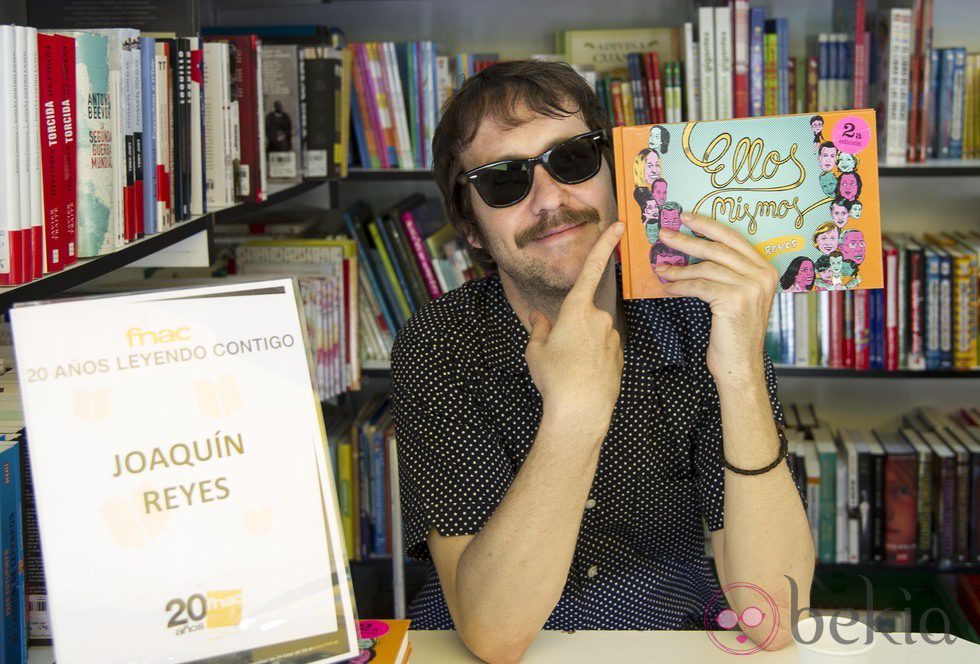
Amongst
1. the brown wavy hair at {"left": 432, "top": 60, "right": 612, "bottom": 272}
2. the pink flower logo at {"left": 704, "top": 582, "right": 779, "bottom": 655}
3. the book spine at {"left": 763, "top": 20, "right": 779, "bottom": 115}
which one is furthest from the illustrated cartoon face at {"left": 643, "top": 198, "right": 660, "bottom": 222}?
the book spine at {"left": 763, "top": 20, "right": 779, "bottom": 115}

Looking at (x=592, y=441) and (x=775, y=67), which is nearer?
(x=592, y=441)

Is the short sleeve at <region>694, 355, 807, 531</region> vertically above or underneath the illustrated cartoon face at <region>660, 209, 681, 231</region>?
underneath

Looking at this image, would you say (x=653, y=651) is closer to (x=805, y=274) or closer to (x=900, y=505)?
(x=805, y=274)

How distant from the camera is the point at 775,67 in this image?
2.26 m

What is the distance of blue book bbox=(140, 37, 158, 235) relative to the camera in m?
1.35

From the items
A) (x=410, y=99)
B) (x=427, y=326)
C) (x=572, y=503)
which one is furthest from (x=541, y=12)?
(x=572, y=503)

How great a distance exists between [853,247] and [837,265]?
27 millimetres

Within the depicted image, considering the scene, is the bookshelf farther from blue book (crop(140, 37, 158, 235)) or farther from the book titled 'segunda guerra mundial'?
the book titled 'segunda guerra mundial'

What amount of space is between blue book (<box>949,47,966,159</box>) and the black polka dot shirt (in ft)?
3.59

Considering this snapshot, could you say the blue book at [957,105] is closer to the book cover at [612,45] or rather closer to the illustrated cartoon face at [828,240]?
the book cover at [612,45]

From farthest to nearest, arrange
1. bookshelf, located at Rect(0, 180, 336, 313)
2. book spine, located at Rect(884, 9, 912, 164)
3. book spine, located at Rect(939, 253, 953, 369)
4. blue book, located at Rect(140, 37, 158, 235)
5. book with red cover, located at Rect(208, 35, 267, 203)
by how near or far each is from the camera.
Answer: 1. book spine, located at Rect(939, 253, 953, 369)
2. book spine, located at Rect(884, 9, 912, 164)
3. book with red cover, located at Rect(208, 35, 267, 203)
4. blue book, located at Rect(140, 37, 158, 235)
5. bookshelf, located at Rect(0, 180, 336, 313)

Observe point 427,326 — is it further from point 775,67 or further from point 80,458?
point 775,67

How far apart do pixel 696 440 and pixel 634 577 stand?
0.22m

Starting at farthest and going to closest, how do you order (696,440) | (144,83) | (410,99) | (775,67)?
(410,99), (775,67), (696,440), (144,83)
